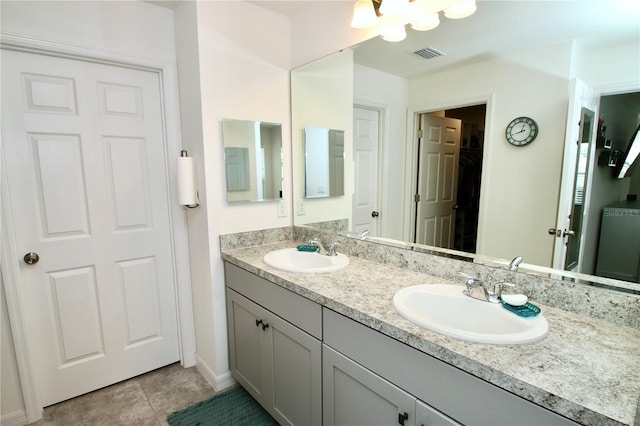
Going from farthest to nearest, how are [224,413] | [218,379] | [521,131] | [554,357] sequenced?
1. [218,379]
2. [224,413]
3. [521,131]
4. [554,357]

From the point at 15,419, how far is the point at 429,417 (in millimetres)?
2161

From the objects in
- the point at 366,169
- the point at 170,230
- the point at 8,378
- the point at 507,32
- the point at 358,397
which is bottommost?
the point at 8,378

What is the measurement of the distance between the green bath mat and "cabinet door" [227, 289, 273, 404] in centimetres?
9

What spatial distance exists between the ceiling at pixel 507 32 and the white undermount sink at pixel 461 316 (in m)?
0.94

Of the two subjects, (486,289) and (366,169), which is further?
(366,169)

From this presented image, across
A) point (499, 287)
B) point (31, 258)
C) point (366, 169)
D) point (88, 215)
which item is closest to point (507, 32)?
point (366, 169)

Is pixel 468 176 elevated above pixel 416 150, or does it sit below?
below

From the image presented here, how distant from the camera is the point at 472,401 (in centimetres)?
84

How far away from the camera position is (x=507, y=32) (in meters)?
1.25

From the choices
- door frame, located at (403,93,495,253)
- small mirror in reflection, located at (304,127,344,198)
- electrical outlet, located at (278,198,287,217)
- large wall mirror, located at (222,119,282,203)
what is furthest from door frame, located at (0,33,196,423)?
door frame, located at (403,93,495,253)

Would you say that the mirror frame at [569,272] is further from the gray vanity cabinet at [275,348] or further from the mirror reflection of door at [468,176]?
the gray vanity cabinet at [275,348]

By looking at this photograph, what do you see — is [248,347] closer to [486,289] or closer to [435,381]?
[435,381]

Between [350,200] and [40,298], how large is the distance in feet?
6.07

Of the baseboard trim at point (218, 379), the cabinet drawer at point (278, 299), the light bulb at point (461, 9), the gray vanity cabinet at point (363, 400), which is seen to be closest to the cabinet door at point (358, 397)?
the gray vanity cabinet at point (363, 400)
